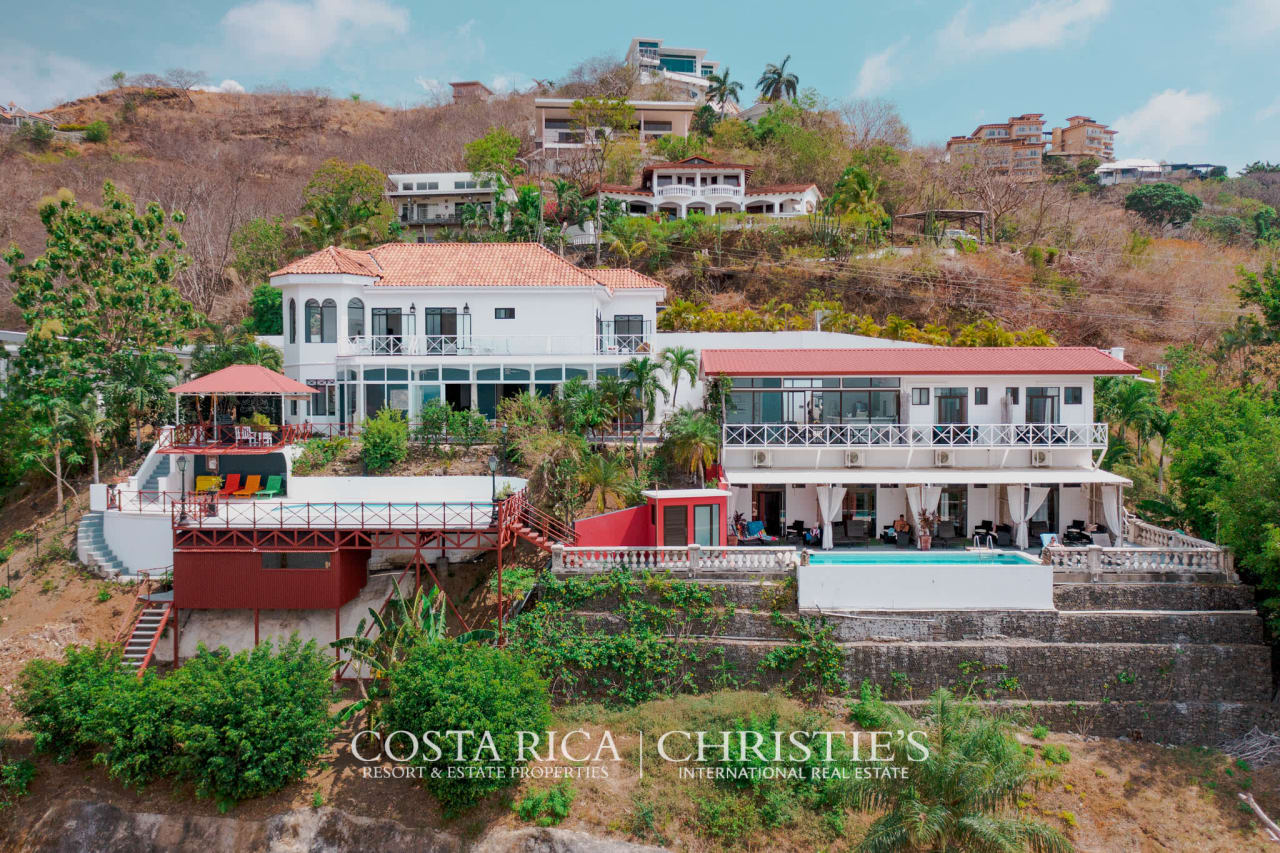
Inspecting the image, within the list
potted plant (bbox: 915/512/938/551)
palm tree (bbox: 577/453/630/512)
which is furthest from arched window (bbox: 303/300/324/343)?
potted plant (bbox: 915/512/938/551)

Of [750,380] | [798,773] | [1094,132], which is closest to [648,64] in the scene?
[1094,132]

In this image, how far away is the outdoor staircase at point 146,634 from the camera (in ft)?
63.2

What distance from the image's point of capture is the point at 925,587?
60.1 feet

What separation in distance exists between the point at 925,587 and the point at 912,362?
7929 millimetres

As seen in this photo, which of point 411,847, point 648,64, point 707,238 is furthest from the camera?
point 648,64

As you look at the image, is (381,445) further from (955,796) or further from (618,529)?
(955,796)

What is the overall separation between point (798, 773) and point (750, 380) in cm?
1166

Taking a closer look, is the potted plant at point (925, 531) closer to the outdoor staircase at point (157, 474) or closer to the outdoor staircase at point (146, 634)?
the outdoor staircase at point (146, 634)

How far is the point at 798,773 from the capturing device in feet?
52.4

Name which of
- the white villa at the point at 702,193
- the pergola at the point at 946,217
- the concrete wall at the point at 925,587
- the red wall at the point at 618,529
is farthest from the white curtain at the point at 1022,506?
the white villa at the point at 702,193

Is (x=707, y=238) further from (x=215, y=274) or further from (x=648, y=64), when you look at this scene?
(x=648, y=64)

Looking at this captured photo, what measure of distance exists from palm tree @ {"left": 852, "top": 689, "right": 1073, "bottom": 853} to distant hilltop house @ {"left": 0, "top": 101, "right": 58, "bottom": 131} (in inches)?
2895

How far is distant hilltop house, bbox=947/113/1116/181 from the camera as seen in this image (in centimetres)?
6756

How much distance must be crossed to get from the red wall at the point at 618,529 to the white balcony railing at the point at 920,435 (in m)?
3.98
